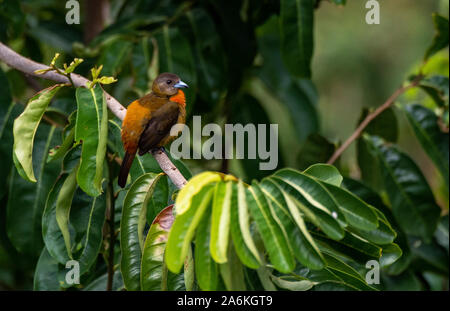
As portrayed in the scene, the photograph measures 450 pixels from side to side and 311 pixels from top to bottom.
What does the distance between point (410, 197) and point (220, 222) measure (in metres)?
1.47

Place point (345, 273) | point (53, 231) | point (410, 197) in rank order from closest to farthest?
1. point (345, 273)
2. point (53, 231)
3. point (410, 197)

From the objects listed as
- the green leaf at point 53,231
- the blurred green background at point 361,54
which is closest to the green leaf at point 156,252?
the green leaf at point 53,231

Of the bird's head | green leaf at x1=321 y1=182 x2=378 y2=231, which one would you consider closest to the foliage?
green leaf at x1=321 y1=182 x2=378 y2=231

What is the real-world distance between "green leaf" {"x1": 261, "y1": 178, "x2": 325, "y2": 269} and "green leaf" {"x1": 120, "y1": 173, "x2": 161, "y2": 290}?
0.44 metres

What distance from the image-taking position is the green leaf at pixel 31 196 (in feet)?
6.93

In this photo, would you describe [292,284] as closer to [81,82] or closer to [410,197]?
[81,82]

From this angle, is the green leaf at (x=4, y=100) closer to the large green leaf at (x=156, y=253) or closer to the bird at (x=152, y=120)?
the bird at (x=152, y=120)

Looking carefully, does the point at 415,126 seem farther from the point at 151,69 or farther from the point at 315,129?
the point at 151,69

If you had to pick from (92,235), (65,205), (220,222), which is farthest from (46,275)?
(220,222)

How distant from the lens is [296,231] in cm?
118

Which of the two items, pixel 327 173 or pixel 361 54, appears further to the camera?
pixel 361 54

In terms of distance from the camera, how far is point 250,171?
112 inches

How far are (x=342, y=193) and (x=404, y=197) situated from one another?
120 cm

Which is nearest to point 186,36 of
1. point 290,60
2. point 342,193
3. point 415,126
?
point 290,60
